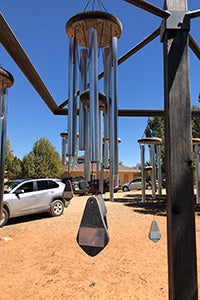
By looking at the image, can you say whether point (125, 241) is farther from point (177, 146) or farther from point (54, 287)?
point (177, 146)

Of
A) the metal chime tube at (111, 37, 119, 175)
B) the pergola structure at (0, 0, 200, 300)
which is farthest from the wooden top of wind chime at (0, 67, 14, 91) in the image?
the pergola structure at (0, 0, 200, 300)

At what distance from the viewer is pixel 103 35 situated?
1700 mm

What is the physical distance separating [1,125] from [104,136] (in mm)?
1040

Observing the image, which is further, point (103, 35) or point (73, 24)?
point (103, 35)

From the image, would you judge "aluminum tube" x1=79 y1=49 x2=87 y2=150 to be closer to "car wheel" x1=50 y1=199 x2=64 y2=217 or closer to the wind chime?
the wind chime

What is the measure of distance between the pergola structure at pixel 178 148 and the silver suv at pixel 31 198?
6394 mm

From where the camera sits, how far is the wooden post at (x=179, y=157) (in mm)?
1215

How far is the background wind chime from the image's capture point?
5.01 ft

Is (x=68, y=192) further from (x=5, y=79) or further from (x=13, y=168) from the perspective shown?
(x=13, y=168)

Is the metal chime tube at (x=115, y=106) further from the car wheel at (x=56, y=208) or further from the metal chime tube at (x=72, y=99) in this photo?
the car wheel at (x=56, y=208)

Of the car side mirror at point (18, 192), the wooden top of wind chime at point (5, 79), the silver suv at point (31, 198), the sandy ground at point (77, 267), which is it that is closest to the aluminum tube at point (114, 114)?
the wooden top of wind chime at point (5, 79)

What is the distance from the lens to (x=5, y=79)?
2072 mm

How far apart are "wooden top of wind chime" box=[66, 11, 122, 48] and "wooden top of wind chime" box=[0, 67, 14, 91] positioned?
2.23 ft

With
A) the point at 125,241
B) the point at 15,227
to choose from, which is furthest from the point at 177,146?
the point at 15,227
